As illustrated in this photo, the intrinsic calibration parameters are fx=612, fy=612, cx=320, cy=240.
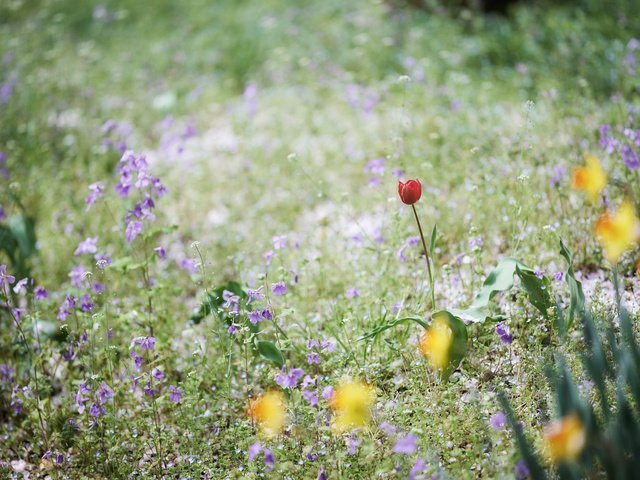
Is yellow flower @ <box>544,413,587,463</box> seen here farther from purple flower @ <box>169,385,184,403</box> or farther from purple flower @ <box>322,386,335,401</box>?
purple flower @ <box>169,385,184,403</box>

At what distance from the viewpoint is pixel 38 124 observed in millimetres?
5344

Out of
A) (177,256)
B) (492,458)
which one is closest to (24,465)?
(177,256)

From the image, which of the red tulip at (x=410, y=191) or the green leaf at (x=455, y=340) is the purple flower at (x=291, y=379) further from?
the red tulip at (x=410, y=191)

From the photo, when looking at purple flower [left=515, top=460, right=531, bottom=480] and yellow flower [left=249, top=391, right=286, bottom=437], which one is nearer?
purple flower [left=515, top=460, right=531, bottom=480]

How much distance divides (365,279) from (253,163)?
2001mm

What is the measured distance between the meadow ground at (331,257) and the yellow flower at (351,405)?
12mm

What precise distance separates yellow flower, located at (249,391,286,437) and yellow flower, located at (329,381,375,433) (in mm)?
217

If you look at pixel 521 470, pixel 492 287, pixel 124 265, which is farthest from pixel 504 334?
pixel 124 265

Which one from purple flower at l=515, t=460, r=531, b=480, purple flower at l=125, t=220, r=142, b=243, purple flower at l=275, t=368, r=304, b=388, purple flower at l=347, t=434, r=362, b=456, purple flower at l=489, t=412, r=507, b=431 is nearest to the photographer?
purple flower at l=515, t=460, r=531, b=480

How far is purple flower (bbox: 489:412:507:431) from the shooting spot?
1.98 meters

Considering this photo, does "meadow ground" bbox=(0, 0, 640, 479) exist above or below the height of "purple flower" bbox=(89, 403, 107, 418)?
below

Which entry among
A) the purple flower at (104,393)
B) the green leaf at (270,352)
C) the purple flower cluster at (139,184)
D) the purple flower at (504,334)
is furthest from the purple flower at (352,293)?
the purple flower at (104,393)

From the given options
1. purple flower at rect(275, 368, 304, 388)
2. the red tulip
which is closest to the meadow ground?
purple flower at rect(275, 368, 304, 388)

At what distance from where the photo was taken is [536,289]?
7.90 ft
